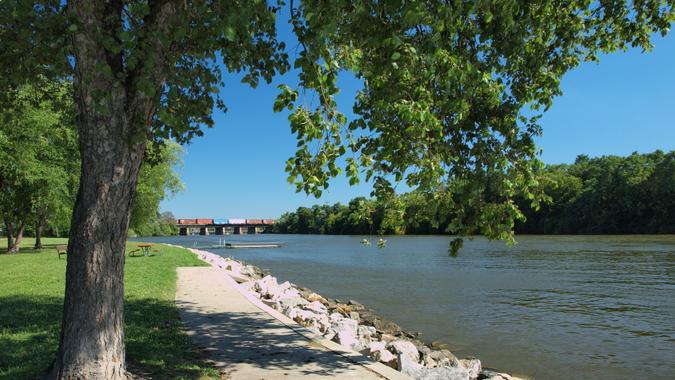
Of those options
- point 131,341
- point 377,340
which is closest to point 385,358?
point 377,340

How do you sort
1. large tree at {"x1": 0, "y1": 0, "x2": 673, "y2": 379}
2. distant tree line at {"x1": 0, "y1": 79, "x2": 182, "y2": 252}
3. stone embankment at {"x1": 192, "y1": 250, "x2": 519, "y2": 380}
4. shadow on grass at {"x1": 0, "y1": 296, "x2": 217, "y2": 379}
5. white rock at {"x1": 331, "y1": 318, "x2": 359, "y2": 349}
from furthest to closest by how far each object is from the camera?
distant tree line at {"x1": 0, "y1": 79, "x2": 182, "y2": 252}, white rock at {"x1": 331, "y1": 318, "x2": 359, "y2": 349}, stone embankment at {"x1": 192, "y1": 250, "x2": 519, "y2": 380}, shadow on grass at {"x1": 0, "y1": 296, "x2": 217, "y2": 379}, large tree at {"x1": 0, "y1": 0, "x2": 673, "y2": 379}

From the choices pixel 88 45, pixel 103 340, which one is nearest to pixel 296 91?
pixel 88 45

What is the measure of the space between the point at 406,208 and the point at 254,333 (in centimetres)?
331

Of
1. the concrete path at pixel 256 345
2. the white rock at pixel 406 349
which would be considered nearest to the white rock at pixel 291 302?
the concrete path at pixel 256 345

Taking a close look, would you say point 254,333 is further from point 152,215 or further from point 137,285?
point 152,215

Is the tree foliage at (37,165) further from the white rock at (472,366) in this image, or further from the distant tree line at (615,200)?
the distant tree line at (615,200)

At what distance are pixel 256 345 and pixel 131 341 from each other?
180cm

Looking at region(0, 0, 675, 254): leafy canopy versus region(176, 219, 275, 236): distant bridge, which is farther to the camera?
region(176, 219, 275, 236): distant bridge

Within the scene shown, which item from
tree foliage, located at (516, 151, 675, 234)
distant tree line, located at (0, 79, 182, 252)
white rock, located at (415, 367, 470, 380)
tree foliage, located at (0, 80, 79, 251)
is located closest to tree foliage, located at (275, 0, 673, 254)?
white rock, located at (415, 367, 470, 380)

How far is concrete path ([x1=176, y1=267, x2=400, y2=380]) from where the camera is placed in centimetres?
627

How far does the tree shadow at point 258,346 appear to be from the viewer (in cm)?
647

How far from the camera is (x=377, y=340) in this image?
1047cm

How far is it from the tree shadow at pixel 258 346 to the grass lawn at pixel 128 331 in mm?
324

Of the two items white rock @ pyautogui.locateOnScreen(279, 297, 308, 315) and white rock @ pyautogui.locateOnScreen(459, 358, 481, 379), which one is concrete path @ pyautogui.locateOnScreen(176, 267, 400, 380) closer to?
white rock @ pyautogui.locateOnScreen(279, 297, 308, 315)
